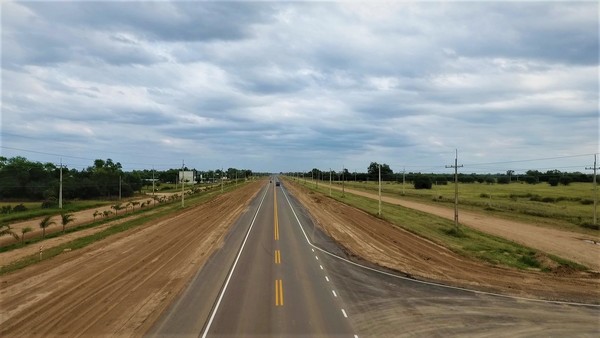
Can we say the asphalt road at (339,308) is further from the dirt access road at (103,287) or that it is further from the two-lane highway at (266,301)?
the dirt access road at (103,287)

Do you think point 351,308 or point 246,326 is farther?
point 351,308

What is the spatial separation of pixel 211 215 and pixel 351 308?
38959 millimetres

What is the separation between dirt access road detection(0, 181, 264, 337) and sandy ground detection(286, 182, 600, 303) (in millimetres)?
11329

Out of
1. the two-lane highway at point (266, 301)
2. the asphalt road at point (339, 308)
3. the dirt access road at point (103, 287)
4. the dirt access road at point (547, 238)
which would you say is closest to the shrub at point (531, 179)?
the dirt access road at point (547, 238)

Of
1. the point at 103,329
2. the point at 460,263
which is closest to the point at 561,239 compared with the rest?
the point at 460,263

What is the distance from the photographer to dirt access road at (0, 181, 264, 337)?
1591cm

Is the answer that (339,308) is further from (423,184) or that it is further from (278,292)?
(423,184)

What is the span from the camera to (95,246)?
1291 inches

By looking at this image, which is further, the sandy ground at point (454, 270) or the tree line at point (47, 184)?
the tree line at point (47, 184)

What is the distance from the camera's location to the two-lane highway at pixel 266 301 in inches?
592

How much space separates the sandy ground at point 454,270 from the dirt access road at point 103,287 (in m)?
11.3

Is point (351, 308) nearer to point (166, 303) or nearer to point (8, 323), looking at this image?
point (166, 303)

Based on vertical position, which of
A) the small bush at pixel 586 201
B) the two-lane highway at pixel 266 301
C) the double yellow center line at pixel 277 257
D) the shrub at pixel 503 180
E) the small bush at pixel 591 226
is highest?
the shrub at pixel 503 180

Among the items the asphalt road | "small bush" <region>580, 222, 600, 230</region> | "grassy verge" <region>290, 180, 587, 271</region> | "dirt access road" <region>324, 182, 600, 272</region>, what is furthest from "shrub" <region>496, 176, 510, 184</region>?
the asphalt road
